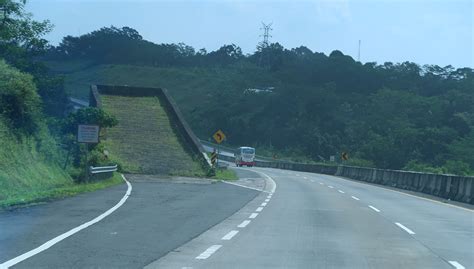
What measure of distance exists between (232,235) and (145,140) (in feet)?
102

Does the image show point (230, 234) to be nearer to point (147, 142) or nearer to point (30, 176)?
point (30, 176)

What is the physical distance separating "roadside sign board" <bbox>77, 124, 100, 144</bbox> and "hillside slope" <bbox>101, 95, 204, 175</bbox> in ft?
34.3

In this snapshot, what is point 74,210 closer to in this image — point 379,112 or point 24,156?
point 24,156

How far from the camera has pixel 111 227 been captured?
49.4 feet

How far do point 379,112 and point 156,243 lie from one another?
92.6 m

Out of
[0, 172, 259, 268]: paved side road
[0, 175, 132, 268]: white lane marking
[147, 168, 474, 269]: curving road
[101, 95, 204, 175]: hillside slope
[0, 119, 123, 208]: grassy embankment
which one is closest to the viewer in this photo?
[0, 175, 132, 268]: white lane marking

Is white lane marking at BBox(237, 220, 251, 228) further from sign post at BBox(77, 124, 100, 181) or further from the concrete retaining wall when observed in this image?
the concrete retaining wall

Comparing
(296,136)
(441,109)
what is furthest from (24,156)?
(296,136)

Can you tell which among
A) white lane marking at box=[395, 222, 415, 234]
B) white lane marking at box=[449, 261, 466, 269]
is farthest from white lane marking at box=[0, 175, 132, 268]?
white lane marking at box=[395, 222, 415, 234]

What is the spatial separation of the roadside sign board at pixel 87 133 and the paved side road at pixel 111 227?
4.58 metres

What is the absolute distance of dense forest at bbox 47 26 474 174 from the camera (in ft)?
279

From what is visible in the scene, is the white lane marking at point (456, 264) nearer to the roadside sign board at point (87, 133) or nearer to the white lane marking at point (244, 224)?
the white lane marking at point (244, 224)

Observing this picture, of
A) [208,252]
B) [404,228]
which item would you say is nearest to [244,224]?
[404,228]

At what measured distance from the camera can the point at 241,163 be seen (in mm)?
89562
